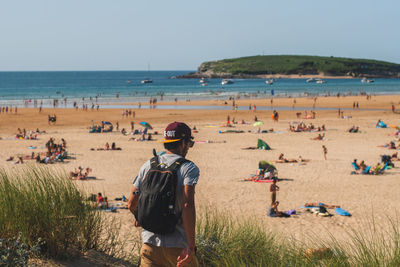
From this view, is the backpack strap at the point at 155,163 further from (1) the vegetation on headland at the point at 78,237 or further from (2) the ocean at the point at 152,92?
(2) the ocean at the point at 152,92

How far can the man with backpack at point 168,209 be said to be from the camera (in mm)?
3455

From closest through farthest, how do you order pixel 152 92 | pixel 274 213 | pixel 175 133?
pixel 175 133
pixel 274 213
pixel 152 92

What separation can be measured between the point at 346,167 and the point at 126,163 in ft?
30.6

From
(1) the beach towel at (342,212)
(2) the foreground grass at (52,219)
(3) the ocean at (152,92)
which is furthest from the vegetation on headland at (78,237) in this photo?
(3) the ocean at (152,92)

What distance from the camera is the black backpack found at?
11.3 ft

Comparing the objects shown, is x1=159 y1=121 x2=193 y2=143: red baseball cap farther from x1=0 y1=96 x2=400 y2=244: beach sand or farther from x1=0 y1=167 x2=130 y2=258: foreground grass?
x1=0 y1=96 x2=400 y2=244: beach sand

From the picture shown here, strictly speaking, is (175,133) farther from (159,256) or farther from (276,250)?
(276,250)

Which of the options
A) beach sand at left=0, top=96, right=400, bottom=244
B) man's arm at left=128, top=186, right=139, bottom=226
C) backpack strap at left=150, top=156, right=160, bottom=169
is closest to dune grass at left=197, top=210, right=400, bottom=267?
beach sand at left=0, top=96, right=400, bottom=244

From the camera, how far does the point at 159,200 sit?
346 cm

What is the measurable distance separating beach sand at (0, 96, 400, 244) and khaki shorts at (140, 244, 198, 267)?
2.73 m

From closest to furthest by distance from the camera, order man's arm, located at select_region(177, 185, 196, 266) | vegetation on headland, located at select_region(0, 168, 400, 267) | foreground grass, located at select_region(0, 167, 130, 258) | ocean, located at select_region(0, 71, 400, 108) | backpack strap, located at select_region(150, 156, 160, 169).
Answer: man's arm, located at select_region(177, 185, 196, 266), backpack strap, located at select_region(150, 156, 160, 169), vegetation on headland, located at select_region(0, 168, 400, 267), foreground grass, located at select_region(0, 167, 130, 258), ocean, located at select_region(0, 71, 400, 108)

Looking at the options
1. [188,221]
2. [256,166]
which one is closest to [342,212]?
[256,166]

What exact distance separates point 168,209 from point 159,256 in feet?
1.52

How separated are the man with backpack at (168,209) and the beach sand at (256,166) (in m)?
2.77
